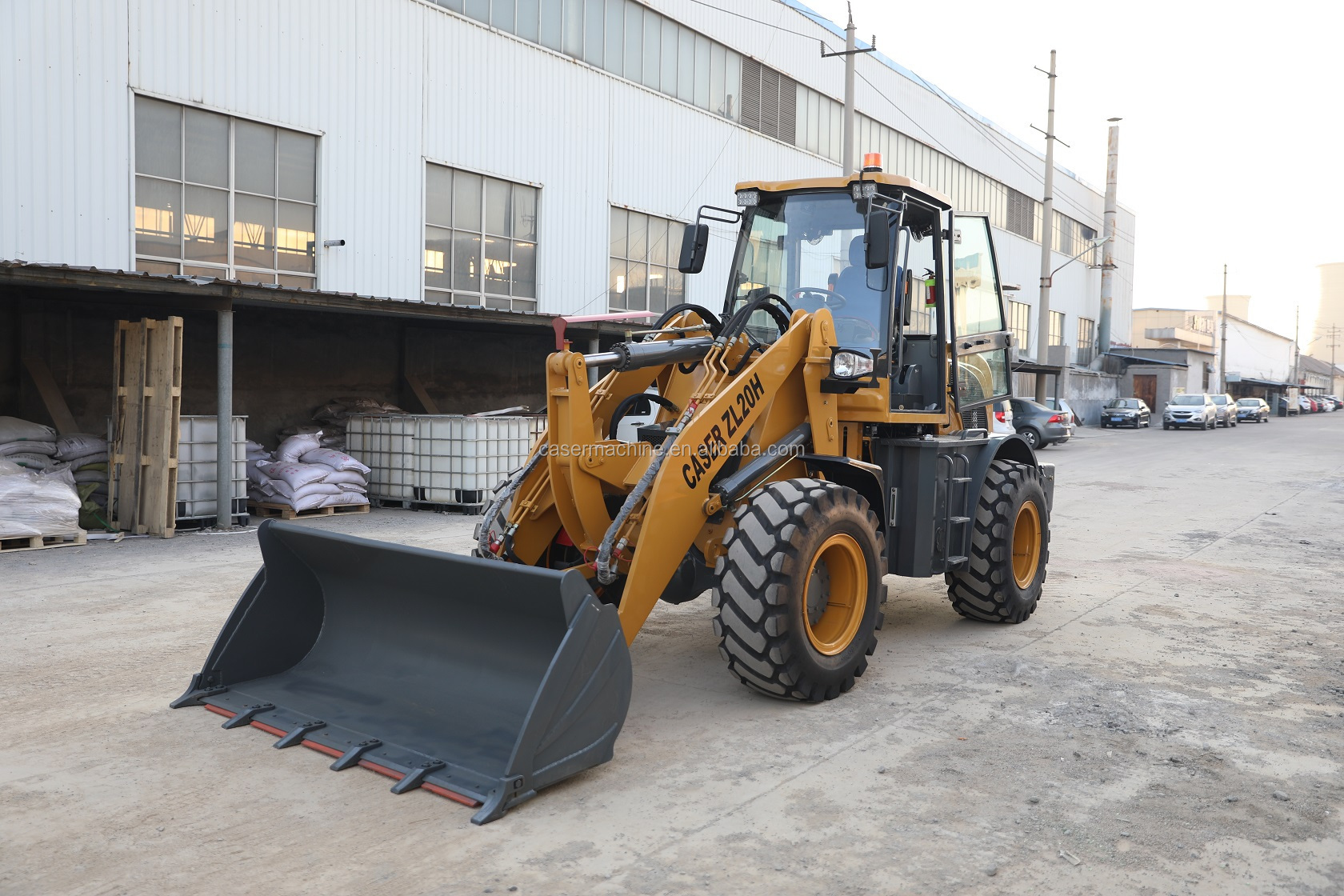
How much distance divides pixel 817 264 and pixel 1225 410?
4718 cm

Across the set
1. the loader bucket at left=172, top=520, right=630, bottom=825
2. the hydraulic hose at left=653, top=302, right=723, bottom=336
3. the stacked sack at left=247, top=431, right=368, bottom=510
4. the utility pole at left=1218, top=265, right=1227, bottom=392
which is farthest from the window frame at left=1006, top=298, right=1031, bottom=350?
the loader bucket at left=172, top=520, right=630, bottom=825

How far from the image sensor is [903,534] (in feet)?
21.7

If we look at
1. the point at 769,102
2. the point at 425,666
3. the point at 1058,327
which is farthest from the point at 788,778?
the point at 1058,327

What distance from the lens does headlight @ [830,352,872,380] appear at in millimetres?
5980

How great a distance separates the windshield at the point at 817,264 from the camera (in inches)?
254

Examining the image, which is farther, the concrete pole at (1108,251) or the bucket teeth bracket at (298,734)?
the concrete pole at (1108,251)

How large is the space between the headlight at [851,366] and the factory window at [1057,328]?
47.0 metres

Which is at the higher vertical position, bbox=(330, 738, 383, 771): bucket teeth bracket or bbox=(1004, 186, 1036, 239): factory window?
bbox=(1004, 186, 1036, 239): factory window

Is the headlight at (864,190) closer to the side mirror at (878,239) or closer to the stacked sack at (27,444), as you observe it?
the side mirror at (878,239)

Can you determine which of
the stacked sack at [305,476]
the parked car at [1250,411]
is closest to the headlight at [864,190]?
the stacked sack at [305,476]

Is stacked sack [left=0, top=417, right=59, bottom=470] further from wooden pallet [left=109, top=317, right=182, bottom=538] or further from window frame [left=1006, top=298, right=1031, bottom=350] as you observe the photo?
window frame [left=1006, top=298, right=1031, bottom=350]

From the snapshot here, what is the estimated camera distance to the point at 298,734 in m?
4.74

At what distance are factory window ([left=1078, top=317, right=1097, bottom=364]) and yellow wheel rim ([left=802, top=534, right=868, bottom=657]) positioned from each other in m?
52.2

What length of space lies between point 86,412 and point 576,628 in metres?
12.1
